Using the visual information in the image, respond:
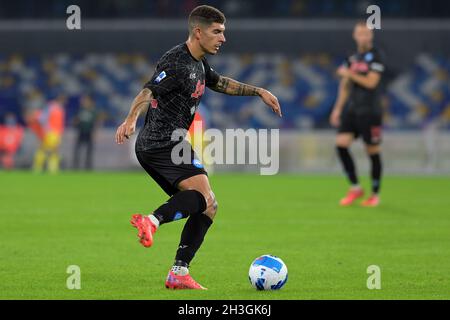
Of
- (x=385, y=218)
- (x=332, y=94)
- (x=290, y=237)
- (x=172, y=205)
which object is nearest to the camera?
(x=172, y=205)

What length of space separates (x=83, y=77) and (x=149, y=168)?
2915 cm

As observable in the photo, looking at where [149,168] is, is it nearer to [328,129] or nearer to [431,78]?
[328,129]

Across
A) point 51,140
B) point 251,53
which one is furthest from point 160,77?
point 251,53

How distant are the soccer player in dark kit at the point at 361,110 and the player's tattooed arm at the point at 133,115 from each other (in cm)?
783

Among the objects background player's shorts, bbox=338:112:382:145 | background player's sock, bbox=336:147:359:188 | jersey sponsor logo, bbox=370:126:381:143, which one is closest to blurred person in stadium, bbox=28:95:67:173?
background player's sock, bbox=336:147:359:188

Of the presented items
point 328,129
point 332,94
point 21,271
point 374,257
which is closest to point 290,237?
point 374,257

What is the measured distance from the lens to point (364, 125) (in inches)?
573

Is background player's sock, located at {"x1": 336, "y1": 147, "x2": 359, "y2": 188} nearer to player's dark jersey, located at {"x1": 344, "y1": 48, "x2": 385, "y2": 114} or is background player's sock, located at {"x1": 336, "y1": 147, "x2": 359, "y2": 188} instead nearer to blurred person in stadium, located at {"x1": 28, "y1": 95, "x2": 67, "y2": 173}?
player's dark jersey, located at {"x1": 344, "y1": 48, "x2": 385, "y2": 114}

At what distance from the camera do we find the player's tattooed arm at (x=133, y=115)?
21.6ft

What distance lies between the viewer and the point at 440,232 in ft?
36.9

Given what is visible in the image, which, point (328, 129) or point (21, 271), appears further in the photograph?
point (328, 129)

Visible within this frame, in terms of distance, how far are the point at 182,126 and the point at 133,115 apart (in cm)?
58

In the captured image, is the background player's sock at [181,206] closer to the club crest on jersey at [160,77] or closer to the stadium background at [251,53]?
the club crest on jersey at [160,77]

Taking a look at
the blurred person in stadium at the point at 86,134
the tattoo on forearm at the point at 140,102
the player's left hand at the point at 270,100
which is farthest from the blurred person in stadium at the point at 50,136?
the tattoo on forearm at the point at 140,102
